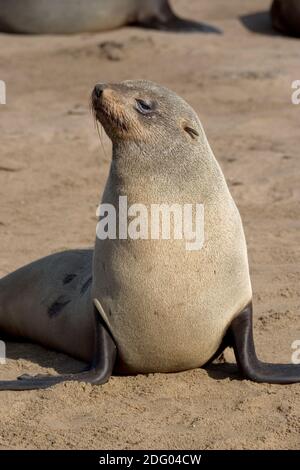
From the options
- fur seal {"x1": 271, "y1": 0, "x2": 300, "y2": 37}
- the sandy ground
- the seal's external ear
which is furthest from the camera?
fur seal {"x1": 271, "y1": 0, "x2": 300, "y2": 37}

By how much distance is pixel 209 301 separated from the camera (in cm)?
514

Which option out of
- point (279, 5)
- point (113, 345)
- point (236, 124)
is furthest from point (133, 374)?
point (279, 5)

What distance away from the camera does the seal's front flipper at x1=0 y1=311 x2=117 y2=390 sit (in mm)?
5090

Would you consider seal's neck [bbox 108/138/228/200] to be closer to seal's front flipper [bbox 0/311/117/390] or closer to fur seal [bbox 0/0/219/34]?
seal's front flipper [bbox 0/311/117/390]

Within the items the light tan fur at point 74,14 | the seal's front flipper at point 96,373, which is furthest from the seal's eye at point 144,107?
the light tan fur at point 74,14

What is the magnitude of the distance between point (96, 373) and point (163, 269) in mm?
524

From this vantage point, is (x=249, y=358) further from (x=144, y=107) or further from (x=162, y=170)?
(x=144, y=107)

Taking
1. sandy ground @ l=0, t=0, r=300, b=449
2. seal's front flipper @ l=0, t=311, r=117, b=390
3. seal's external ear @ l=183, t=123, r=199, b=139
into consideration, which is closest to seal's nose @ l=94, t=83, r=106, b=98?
seal's external ear @ l=183, t=123, r=199, b=139

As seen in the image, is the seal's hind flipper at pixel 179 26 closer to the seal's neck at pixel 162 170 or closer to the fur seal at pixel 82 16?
the fur seal at pixel 82 16

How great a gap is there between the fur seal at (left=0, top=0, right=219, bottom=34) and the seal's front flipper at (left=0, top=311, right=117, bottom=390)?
756cm

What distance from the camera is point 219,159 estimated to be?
8.98 m

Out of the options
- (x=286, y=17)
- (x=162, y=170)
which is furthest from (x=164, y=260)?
(x=286, y=17)

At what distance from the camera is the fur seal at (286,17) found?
1249 centimetres

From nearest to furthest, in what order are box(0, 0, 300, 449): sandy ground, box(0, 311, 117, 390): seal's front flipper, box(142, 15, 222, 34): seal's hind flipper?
box(0, 0, 300, 449): sandy ground
box(0, 311, 117, 390): seal's front flipper
box(142, 15, 222, 34): seal's hind flipper
